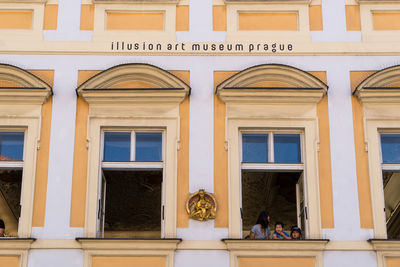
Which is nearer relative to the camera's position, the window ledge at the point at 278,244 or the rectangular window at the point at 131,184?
the window ledge at the point at 278,244

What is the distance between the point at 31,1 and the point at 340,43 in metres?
4.60

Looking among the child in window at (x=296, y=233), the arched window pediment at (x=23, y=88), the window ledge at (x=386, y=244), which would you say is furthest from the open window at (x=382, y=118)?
the arched window pediment at (x=23, y=88)

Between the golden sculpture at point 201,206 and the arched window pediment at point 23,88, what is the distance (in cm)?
254

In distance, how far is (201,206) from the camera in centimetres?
1030

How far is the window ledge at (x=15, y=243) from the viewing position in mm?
9984

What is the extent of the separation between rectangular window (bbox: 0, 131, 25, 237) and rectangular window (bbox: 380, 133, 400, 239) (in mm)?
5047

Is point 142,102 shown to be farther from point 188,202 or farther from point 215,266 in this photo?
point 215,266

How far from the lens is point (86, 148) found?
10.7 meters

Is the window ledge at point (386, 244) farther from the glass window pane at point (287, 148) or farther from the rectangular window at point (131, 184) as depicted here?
the rectangular window at point (131, 184)

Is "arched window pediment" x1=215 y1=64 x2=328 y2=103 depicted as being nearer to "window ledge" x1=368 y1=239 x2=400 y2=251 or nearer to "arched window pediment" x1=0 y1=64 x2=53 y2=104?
"window ledge" x1=368 y1=239 x2=400 y2=251

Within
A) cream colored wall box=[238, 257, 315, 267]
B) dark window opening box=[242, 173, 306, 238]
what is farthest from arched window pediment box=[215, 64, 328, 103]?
dark window opening box=[242, 173, 306, 238]

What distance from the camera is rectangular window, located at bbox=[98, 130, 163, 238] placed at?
10703 mm

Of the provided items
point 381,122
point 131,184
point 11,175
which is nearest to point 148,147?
point 381,122

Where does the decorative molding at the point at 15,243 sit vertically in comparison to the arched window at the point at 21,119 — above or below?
below
